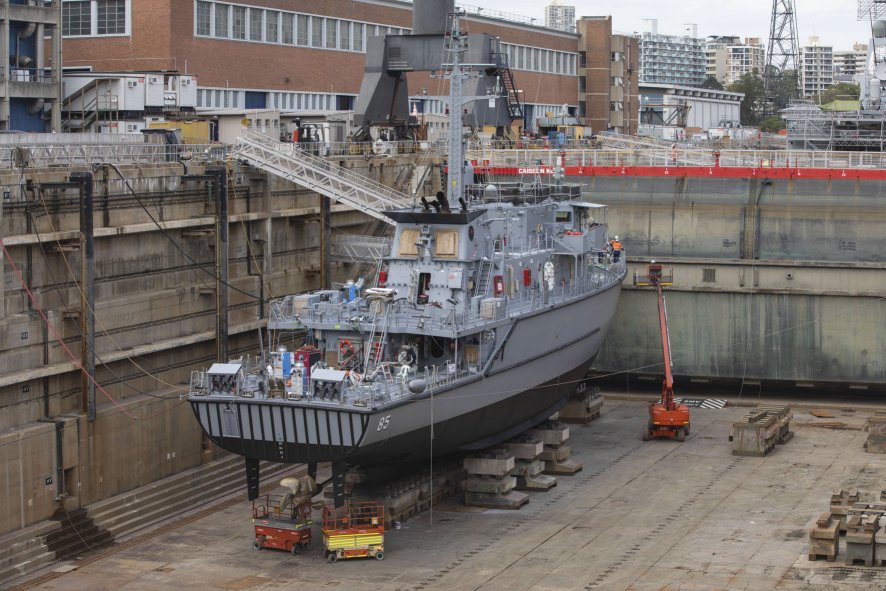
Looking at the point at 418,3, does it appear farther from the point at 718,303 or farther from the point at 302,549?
the point at 302,549

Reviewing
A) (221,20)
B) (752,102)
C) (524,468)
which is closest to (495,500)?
(524,468)

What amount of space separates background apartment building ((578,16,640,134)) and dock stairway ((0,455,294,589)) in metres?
51.9

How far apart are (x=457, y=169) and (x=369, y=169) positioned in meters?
11.2

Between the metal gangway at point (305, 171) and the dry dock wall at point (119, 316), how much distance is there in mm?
613

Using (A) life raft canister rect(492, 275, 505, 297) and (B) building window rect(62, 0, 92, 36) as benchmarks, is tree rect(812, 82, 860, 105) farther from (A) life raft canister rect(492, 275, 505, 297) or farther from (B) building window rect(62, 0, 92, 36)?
(A) life raft canister rect(492, 275, 505, 297)

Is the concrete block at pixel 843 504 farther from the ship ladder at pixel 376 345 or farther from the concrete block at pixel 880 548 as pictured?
the ship ladder at pixel 376 345

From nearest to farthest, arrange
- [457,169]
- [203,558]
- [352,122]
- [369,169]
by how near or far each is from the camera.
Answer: [203,558]
[457,169]
[369,169]
[352,122]

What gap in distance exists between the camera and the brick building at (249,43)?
48625mm

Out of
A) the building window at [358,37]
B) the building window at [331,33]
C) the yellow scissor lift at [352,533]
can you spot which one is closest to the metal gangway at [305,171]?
the yellow scissor lift at [352,533]

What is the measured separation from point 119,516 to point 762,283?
2294 centimetres

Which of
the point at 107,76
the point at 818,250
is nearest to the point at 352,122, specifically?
the point at 107,76

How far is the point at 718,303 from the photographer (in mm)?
43875

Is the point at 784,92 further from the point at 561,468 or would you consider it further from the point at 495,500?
the point at 495,500

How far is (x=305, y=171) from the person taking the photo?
120 feet
